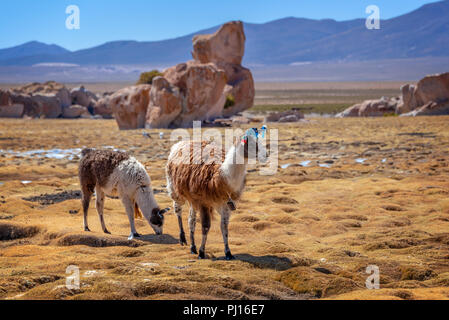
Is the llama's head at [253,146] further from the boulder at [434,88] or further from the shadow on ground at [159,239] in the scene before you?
the boulder at [434,88]

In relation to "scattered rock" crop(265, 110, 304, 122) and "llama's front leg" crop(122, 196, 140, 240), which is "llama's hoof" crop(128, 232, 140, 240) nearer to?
"llama's front leg" crop(122, 196, 140, 240)

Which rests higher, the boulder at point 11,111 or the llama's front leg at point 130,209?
the boulder at point 11,111

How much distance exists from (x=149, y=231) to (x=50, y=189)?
424cm

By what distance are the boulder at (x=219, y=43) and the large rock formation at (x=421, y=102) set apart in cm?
1124

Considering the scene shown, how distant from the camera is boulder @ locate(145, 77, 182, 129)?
88.9 ft

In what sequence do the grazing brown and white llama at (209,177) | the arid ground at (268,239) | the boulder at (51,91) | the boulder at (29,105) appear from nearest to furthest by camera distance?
the arid ground at (268,239)
the grazing brown and white llama at (209,177)
the boulder at (29,105)
the boulder at (51,91)

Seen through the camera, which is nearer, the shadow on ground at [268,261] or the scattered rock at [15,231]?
the shadow on ground at [268,261]

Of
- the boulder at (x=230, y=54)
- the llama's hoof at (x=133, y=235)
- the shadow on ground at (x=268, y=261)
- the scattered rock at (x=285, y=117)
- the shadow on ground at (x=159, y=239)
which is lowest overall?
the shadow on ground at (x=159, y=239)

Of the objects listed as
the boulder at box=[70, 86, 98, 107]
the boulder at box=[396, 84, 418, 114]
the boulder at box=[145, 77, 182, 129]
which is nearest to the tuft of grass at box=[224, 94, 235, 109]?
the boulder at box=[145, 77, 182, 129]

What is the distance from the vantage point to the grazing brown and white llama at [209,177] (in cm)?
579

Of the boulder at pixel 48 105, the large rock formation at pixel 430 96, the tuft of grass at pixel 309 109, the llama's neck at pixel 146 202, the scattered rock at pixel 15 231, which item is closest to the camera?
the scattered rock at pixel 15 231

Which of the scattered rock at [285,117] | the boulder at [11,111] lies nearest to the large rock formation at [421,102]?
the scattered rock at [285,117]

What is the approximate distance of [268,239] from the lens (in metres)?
7.41

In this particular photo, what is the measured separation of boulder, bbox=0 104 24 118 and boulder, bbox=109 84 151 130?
14.0 metres
